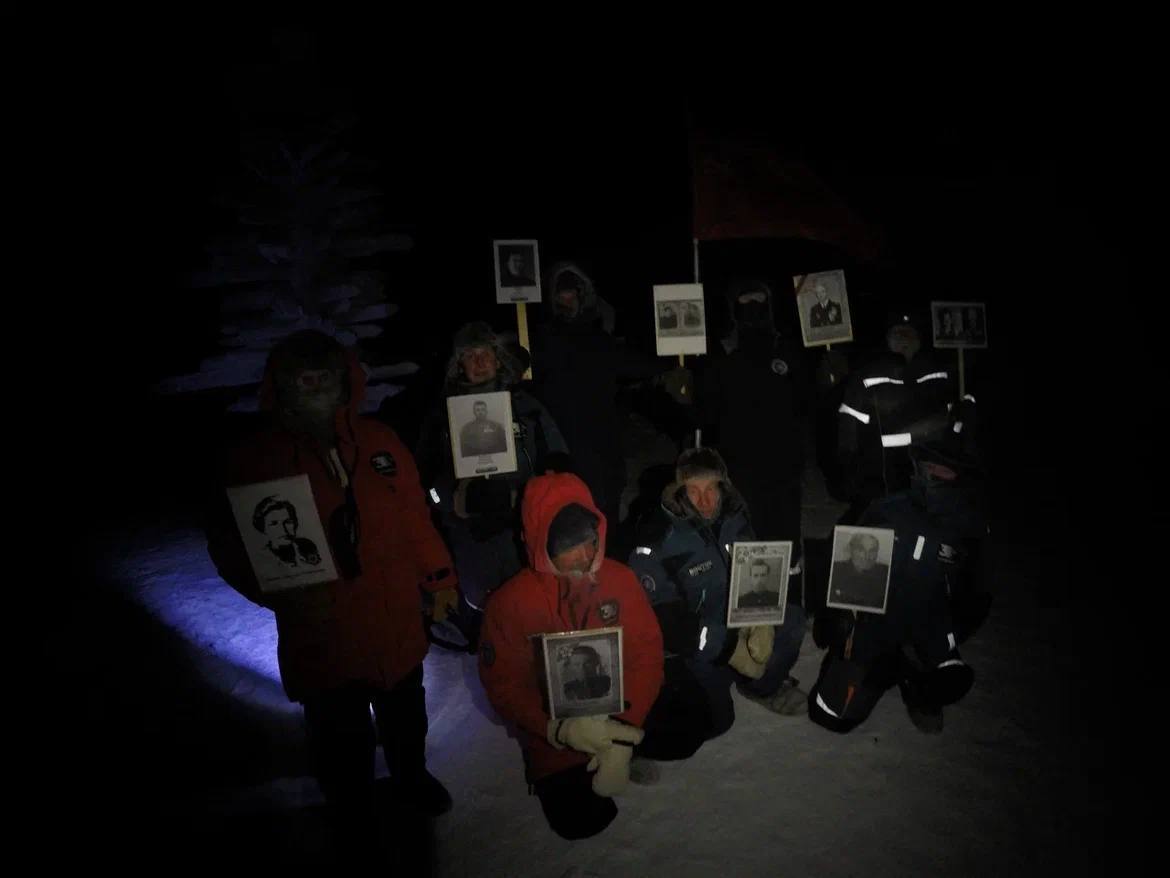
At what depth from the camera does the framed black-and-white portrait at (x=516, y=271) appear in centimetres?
496

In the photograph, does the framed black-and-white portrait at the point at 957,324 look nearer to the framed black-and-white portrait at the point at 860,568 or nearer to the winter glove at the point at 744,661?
the framed black-and-white portrait at the point at 860,568

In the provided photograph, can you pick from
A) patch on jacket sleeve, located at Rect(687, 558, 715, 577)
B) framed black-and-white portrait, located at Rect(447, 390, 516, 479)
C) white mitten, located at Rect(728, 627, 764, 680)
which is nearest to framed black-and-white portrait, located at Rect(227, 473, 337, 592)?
framed black-and-white portrait, located at Rect(447, 390, 516, 479)

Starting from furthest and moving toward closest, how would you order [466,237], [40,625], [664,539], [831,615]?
1. [466,237]
2. [40,625]
3. [831,615]
4. [664,539]

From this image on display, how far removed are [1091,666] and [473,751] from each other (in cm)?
423

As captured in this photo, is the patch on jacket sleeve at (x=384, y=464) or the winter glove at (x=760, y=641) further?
the winter glove at (x=760, y=641)

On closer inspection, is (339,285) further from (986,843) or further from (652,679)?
(986,843)

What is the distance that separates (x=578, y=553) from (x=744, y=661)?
146 cm

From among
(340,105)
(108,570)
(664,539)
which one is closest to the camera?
(664,539)

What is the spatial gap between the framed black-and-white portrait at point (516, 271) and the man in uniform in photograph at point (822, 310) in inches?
83.0

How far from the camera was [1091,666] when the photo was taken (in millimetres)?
4605

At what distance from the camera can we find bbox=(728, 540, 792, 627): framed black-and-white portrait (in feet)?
12.2

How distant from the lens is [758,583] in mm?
3760

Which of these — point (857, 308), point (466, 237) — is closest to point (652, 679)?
point (857, 308)

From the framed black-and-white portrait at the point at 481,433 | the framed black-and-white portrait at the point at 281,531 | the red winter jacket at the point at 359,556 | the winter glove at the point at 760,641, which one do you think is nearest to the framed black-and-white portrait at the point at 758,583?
the winter glove at the point at 760,641
